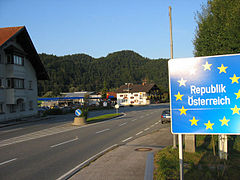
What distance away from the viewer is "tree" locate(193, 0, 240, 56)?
536 inches

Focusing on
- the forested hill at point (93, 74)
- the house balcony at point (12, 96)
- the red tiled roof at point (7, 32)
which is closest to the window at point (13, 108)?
the house balcony at point (12, 96)

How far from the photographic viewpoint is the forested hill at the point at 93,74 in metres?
152

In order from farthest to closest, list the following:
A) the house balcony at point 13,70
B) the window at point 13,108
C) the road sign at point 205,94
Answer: the window at point 13,108, the house balcony at point 13,70, the road sign at point 205,94

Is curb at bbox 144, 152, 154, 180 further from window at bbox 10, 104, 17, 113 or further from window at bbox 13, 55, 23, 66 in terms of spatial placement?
window at bbox 13, 55, 23, 66

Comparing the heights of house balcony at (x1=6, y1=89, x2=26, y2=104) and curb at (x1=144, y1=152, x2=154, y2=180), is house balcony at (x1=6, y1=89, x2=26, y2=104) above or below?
above

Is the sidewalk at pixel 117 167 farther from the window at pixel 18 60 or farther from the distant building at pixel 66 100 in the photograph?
the distant building at pixel 66 100

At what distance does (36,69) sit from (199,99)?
3980 centimetres

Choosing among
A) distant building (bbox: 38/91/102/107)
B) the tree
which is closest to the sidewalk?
the tree

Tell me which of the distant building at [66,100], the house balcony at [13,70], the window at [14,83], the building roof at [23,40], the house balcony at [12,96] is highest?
the building roof at [23,40]

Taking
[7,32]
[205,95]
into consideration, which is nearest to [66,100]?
[7,32]

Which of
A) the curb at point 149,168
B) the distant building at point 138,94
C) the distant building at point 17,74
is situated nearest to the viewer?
the curb at point 149,168

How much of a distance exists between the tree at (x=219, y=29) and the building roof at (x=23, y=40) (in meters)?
25.2

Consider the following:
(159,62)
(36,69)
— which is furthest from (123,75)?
(36,69)

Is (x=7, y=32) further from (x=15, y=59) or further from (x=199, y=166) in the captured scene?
(x=199, y=166)
